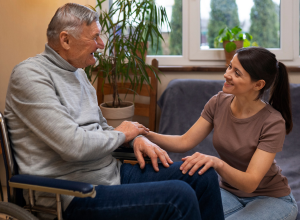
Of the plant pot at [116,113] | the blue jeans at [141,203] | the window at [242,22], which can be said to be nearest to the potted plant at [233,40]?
the window at [242,22]

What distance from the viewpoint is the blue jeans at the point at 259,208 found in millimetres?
1268

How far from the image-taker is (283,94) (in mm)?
1318

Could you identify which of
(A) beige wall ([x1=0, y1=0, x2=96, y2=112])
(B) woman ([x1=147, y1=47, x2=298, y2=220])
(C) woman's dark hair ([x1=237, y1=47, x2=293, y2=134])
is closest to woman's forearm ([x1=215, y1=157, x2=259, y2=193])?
(B) woman ([x1=147, y1=47, x2=298, y2=220])

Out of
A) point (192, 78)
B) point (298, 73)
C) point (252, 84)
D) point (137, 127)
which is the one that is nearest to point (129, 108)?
point (192, 78)

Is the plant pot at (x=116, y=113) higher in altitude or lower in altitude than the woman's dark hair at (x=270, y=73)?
lower

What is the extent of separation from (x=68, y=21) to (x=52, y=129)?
1.50ft

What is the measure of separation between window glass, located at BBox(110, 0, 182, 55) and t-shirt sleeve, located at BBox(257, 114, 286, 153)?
1.63 metres

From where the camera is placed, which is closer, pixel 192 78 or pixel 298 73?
pixel 298 73

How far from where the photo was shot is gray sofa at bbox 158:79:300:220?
2.12 m

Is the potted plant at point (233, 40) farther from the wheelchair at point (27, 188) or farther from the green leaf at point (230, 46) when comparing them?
the wheelchair at point (27, 188)

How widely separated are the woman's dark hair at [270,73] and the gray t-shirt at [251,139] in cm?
5

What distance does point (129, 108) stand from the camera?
232 centimetres

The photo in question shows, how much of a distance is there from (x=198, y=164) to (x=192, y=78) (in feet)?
5.14

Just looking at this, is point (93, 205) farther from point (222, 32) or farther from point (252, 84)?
point (222, 32)
